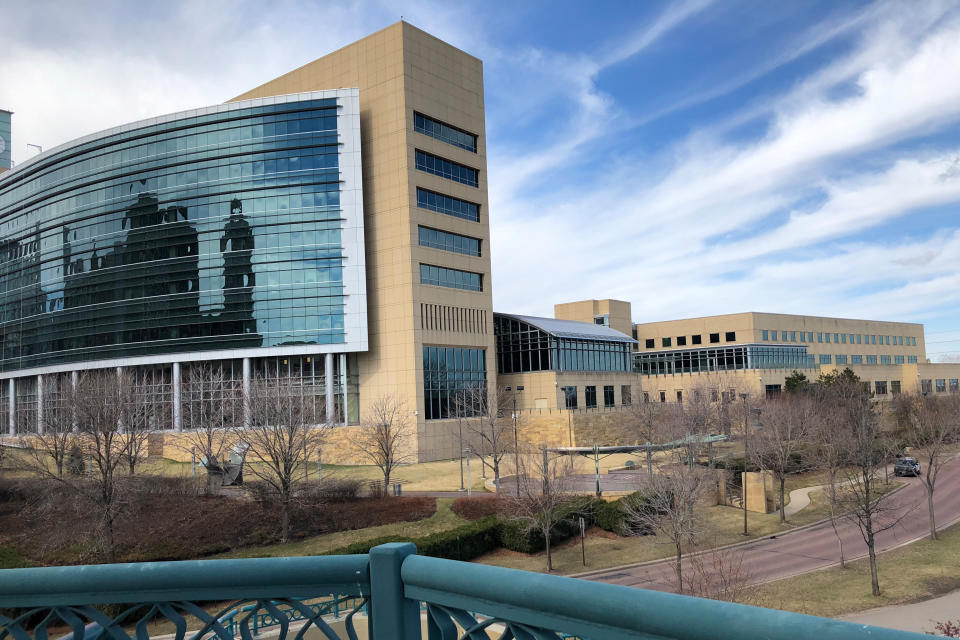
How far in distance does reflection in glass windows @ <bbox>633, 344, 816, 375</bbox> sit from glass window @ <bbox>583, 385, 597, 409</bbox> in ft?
81.3

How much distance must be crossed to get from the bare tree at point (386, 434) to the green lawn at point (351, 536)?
7.91 m

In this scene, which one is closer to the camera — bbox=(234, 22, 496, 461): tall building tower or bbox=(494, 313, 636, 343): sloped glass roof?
bbox=(234, 22, 496, 461): tall building tower

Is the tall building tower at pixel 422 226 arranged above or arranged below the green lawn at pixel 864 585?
above

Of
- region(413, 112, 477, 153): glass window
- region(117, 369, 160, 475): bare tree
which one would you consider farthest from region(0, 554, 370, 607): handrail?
region(413, 112, 477, 153): glass window

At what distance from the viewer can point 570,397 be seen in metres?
63.2

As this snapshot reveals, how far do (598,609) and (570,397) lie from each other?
61.8 m

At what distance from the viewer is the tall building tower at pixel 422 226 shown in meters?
53.2

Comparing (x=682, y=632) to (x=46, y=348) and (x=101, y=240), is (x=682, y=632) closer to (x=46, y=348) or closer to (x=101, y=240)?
(x=101, y=240)

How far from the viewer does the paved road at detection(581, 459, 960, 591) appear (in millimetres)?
27812

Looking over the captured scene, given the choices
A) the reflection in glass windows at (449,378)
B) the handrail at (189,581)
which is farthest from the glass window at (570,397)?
the handrail at (189,581)

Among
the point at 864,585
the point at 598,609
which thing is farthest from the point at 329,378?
the point at 598,609

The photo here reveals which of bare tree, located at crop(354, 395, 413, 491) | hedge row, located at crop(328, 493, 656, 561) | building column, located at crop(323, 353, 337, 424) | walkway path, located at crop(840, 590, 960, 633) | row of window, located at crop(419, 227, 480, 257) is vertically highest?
row of window, located at crop(419, 227, 480, 257)

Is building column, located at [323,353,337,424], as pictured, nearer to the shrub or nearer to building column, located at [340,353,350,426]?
building column, located at [340,353,350,426]

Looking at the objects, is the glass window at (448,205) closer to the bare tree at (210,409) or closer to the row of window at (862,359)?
the bare tree at (210,409)
